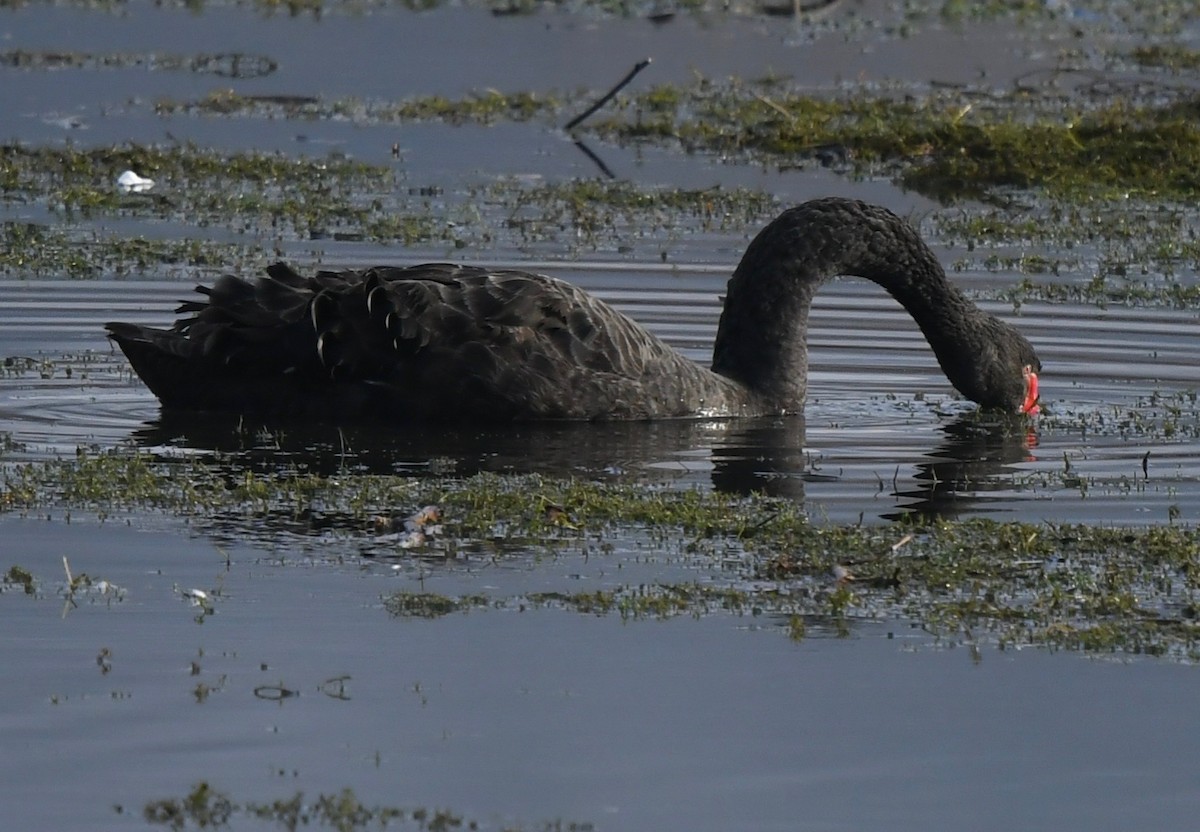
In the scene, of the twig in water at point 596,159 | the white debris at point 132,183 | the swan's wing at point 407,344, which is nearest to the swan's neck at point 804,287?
the swan's wing at point 407,344

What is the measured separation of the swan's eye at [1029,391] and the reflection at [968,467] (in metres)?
0.08

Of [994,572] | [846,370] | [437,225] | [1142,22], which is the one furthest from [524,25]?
[994,572]

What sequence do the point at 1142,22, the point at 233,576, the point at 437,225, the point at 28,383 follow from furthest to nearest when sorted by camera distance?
the point at 1142,22, the point at 437,225, the point at 28,383, the point at 233,576

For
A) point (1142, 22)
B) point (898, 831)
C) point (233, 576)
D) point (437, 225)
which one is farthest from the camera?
point (1142, 22)

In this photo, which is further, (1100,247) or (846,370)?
(1100,247)

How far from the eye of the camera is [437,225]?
48.3 feet

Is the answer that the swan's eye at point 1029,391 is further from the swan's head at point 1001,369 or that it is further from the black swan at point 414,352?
the black swan at point 414,352

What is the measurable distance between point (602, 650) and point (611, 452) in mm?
3071

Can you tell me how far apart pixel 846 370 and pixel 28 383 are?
13.2ft

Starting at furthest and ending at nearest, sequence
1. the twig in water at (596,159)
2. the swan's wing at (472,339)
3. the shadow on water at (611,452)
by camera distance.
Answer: the twig in water at (596,159), the swan's wing at (472,339), the shadow on water at (611,452)

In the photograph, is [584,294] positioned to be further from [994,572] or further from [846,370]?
[994,572]

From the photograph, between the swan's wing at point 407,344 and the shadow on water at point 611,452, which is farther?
the swan's wing at point 407,344

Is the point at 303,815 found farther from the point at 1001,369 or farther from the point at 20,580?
the point at 1001,369

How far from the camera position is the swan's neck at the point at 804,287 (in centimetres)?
1055
